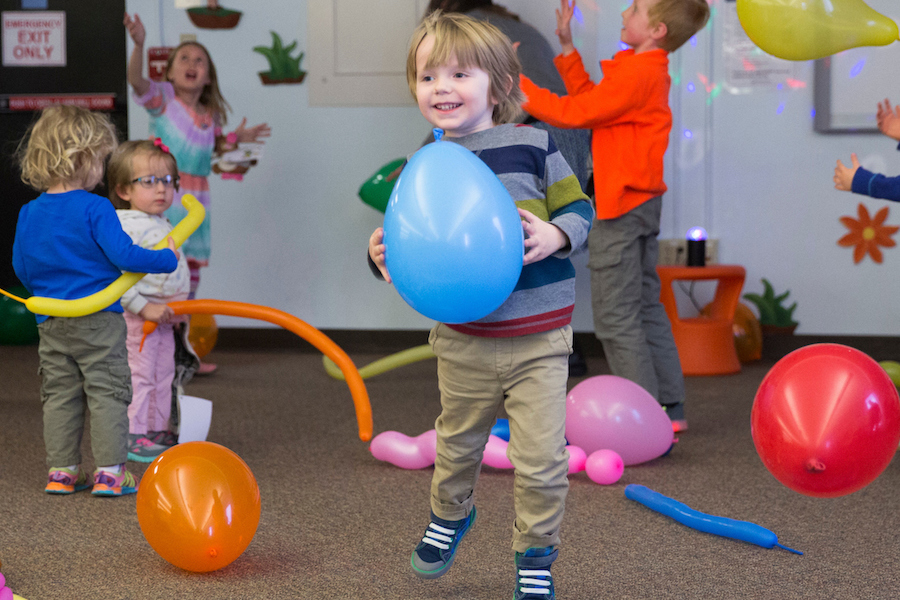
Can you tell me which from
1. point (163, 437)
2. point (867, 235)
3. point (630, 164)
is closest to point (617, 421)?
point (630, 164)

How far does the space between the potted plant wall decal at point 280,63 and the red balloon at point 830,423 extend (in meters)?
3.11

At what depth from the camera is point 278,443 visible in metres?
2.48

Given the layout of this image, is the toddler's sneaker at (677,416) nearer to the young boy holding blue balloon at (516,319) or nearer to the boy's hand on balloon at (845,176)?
the boy's hand on balloon at (845,176)

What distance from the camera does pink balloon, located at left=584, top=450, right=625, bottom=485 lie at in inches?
80.9

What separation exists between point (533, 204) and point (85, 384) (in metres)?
1.19

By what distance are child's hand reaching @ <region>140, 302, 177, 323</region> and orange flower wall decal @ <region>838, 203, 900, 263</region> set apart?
2.87m

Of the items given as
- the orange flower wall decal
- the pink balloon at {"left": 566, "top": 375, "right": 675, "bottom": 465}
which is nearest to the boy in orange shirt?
the pink balloon at {"left": 566, "top": 375, "right": 675, "bottom": 465}

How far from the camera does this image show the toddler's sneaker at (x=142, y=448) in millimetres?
2316

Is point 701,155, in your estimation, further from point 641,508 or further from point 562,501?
point 562,501

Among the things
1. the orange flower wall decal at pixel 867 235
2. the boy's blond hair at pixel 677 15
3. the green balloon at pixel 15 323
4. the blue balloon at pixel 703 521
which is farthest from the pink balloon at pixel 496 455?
the green balloon at pixel 15 323

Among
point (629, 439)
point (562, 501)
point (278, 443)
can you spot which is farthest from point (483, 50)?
point (278, 443)

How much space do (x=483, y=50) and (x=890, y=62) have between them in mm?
2905

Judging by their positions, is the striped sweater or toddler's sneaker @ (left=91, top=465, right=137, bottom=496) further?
toddler's sneaker @ (left=91, top=465, right=137, bottom=496)

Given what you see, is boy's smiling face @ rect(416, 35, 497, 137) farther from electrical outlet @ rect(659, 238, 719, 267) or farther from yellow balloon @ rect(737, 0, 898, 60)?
electrical outlet @ rect(659, 238, 719, 267)
